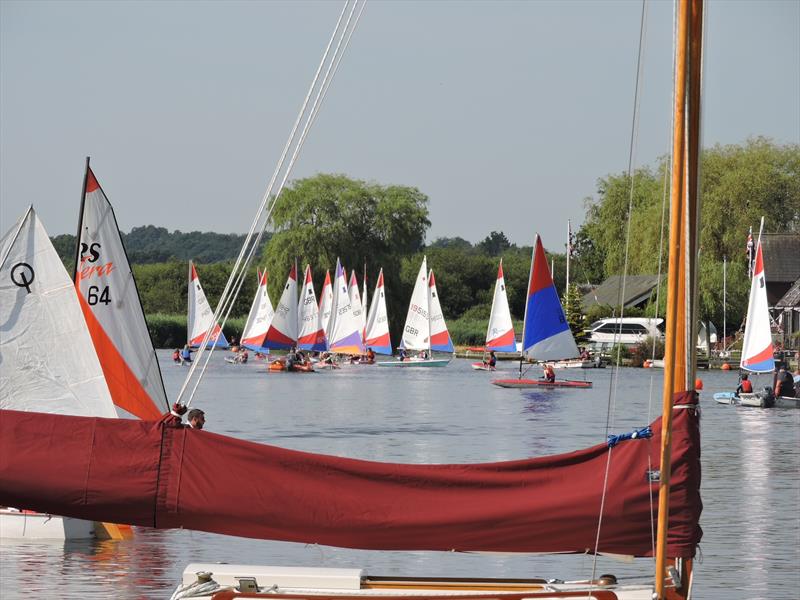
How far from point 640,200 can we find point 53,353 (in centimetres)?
7498

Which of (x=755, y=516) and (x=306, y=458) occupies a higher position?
(x=306, y=458)

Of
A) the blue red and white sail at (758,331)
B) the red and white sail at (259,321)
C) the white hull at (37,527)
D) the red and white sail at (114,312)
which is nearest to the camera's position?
the white hull at (37,527)

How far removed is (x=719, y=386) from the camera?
50.2 metres

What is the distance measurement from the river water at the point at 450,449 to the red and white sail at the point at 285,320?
1.92 meters

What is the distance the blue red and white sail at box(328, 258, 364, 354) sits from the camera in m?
67.8

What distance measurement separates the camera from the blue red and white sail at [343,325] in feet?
222

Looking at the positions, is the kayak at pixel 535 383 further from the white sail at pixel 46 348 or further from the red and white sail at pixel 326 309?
the white sail at pixel 46 348

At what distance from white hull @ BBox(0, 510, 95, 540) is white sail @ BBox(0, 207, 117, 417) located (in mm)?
2546

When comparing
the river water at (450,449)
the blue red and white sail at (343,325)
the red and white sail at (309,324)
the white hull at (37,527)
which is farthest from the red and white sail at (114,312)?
the blue red and white sail at (343,325)

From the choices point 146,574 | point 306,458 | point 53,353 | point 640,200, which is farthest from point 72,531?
point 640,200

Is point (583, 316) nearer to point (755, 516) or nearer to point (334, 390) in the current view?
point (334, 390)

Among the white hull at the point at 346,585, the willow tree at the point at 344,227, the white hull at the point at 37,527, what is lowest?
the white hull at the point at 37,527

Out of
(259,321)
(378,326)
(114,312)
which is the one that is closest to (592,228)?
(378,326)

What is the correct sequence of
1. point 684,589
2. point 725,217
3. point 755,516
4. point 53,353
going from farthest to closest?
1. point 725,217
2. point 755,516
3. point 53,353
4. point 684,589
